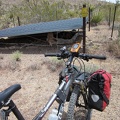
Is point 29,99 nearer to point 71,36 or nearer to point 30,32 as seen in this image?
point 30,32

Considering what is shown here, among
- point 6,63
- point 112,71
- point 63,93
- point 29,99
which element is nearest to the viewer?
point 63,93

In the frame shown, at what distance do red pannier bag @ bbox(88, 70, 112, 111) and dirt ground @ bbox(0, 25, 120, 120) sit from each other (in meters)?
A: 0.79

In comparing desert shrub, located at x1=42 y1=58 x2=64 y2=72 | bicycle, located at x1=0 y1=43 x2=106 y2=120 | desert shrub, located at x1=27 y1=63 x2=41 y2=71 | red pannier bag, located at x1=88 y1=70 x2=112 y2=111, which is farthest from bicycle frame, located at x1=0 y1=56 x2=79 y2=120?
desert shrub, located at x1=27 y1=63 x2=41 y2=71

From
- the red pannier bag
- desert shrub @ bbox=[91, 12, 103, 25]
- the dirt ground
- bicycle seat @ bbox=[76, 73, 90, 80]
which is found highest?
desert shrub @ bbox=[91, 12, 103, 25]

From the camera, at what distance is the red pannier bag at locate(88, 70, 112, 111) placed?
252cm

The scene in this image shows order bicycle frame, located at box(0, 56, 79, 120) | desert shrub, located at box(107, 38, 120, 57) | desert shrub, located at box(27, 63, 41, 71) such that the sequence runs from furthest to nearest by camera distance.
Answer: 1. desert shrub, located at box(107, 38, 120, 57)
2. desert shrub, located at box(27, 63, 41, 71)
3. bicycle frame, located at box(0, 56, 79, 120)

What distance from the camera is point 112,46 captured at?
18.8 ft

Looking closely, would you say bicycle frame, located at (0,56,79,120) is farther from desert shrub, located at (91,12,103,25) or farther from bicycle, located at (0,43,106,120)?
desert shrub, located at (91,12,103,25)

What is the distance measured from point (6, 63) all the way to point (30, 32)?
4.92 feet

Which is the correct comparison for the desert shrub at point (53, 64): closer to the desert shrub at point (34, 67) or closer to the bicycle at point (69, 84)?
the desert shrub at point (34, 67)

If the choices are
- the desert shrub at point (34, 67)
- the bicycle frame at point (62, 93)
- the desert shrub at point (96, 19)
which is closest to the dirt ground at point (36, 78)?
the desert shrub at point (34, 67)

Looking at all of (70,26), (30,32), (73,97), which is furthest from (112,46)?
(73,97)

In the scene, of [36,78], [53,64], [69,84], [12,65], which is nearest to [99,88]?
[69,84]

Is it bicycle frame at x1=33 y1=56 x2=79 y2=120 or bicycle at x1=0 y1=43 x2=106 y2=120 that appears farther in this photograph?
bicycle at x1=0 y1=43 x2=106 y2=120
